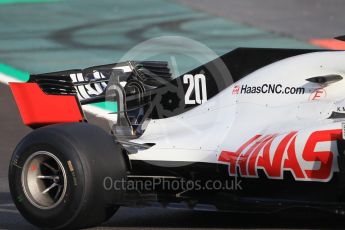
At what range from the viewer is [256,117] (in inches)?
267

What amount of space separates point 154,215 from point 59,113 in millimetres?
1169

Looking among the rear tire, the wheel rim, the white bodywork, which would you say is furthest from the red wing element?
the white bodywork

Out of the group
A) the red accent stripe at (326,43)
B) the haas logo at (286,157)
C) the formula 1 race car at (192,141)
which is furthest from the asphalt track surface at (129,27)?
the haas logo at (286,157)

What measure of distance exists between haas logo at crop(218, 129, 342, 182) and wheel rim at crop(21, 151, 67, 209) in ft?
3.72

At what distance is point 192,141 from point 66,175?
0.92 metres

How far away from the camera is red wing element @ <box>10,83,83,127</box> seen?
7082 mm

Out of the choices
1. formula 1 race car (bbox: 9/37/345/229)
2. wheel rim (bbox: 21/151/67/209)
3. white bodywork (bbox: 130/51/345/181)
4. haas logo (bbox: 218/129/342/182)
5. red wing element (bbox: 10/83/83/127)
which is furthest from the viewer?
red wing element (bbox: 10/83/83/127)

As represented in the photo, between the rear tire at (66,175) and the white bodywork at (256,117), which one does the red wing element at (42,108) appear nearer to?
the rear tire at (66,175)

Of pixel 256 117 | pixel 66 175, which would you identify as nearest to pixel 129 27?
pixel 256 117

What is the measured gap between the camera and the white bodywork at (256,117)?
655 centimetres

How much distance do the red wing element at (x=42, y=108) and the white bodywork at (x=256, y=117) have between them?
511 millimetres

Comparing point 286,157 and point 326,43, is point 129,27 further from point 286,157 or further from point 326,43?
point 286,157

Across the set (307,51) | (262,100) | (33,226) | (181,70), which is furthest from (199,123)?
(181,70)

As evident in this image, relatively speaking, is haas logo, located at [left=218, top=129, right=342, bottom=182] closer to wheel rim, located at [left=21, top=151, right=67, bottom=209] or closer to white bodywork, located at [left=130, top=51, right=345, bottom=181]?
white bodywork, located at [left=130, top=51, right=345, bottom=181]
